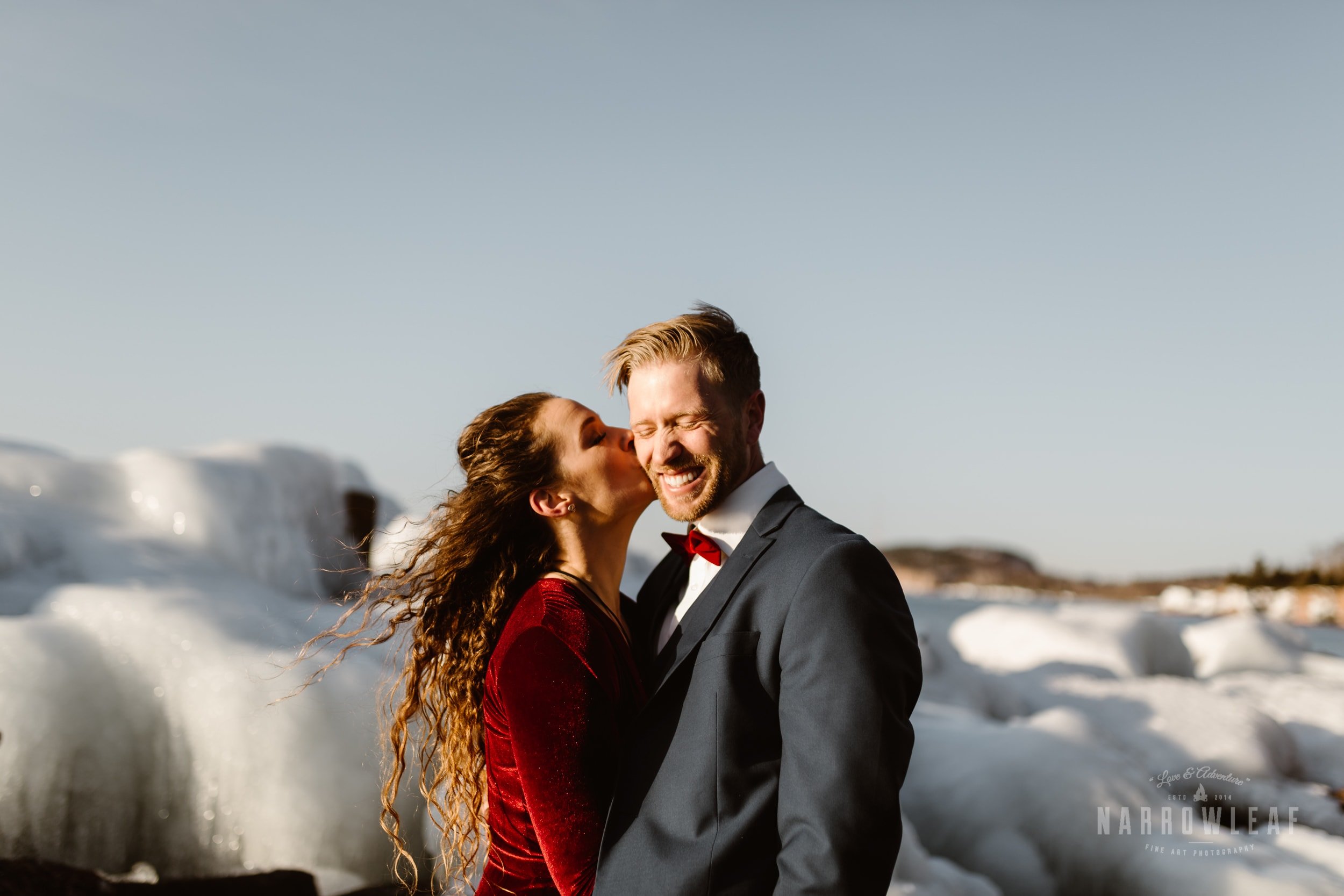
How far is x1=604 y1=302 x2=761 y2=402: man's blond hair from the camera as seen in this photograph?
219cm

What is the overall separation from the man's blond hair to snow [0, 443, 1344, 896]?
810 mm

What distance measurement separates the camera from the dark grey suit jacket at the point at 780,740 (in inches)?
68.2

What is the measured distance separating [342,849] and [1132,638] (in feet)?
39.2

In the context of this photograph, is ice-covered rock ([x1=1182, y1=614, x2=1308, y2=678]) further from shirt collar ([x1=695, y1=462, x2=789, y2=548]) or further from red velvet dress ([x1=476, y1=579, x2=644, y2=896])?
red velvet dress ([x1=476, y1=579, x2=644, y2=896])

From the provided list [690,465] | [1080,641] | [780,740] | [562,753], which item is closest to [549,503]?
[690,465]

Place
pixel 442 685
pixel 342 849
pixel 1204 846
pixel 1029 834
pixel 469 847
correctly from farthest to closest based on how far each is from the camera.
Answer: pixel 1029 834 → pixel 1204 846 → pixel 342 849 → pixel 469 847 → pixel 442 685

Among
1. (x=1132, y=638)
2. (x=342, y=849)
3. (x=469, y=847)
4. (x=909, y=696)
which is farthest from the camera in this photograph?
(x=1132, y=638)

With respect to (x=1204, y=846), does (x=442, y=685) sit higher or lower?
higher

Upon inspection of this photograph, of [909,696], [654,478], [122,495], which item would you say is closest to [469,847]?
[654,478]

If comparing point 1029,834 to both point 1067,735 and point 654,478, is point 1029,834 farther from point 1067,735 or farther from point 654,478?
point 654,478

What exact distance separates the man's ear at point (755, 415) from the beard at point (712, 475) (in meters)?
0.05

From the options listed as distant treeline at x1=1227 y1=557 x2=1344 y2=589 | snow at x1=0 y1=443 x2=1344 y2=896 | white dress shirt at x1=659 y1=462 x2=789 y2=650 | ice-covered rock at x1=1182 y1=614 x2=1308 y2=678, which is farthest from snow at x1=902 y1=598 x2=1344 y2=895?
distant treeline at x1=1227 y1=557 x2=1344 y2=589

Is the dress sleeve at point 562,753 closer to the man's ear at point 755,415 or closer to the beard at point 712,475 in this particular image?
the beard at point 712,475

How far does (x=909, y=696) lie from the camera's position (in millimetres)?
1901
